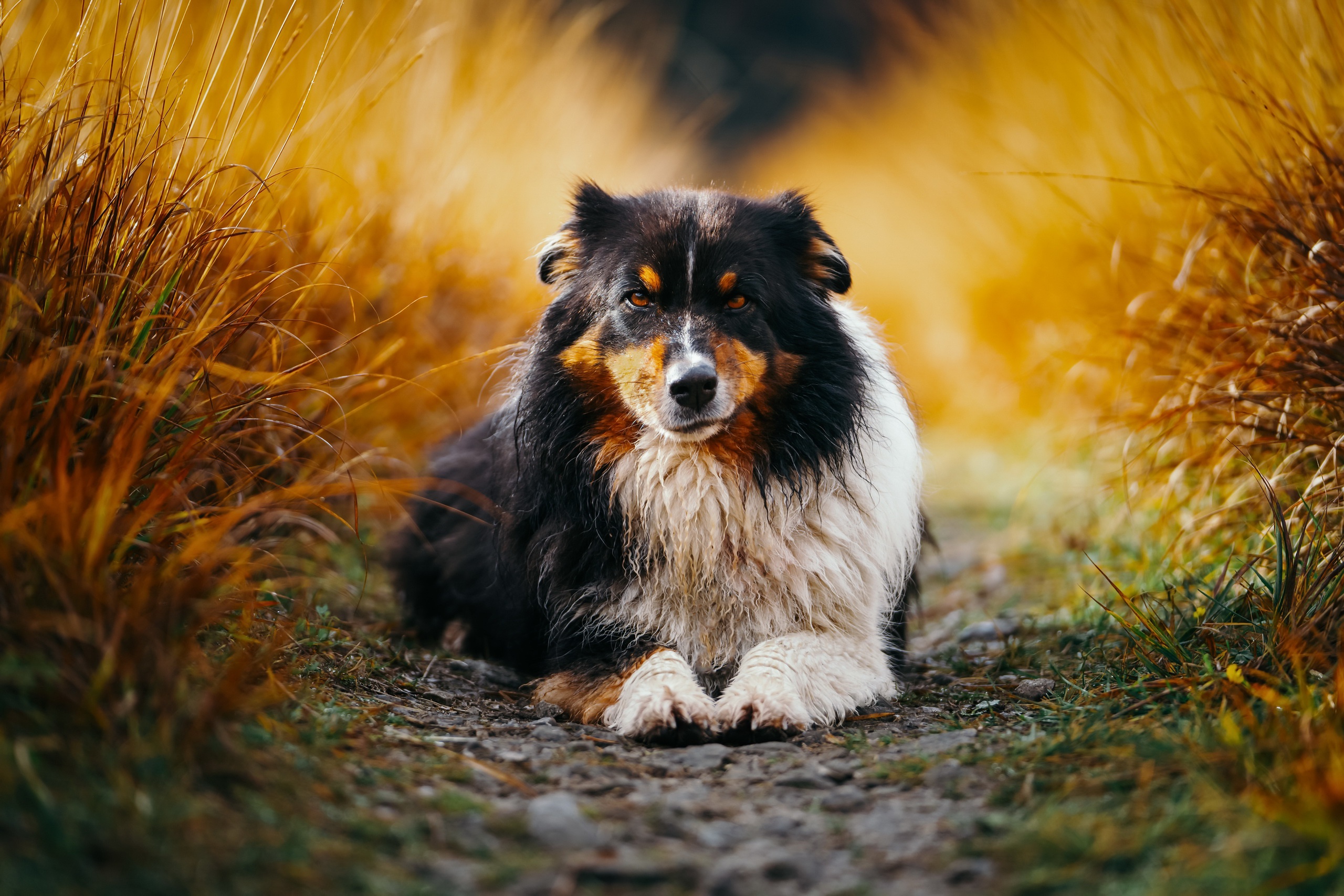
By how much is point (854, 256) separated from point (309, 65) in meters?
8.98

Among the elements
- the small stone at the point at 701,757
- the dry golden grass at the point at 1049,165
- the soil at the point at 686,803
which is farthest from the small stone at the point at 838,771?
the dry golden grass at the point at 1049,165

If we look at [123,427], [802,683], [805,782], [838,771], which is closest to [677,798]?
[805,782]

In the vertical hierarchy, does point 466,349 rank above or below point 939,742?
above

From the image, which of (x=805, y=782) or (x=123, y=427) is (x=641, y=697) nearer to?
(x=805, y=782)

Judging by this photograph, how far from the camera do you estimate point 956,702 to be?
3123 millimetres

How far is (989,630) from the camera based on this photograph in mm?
3965

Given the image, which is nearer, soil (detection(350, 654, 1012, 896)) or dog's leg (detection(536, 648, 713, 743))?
soil (detection(350, 654, 1012, 896))

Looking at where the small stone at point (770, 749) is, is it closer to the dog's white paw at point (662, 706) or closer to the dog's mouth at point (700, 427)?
the dog's white paw at point (662, 706)

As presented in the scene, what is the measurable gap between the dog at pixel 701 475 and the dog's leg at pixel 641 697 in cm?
1

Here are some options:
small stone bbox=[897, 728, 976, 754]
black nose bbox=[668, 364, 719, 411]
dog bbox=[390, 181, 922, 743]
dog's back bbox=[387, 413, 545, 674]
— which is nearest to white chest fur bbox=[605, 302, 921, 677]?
dog bbox=[390, 181, 922, 743]

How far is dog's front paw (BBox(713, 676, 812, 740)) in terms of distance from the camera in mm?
2738

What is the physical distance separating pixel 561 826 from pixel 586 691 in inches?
41.8

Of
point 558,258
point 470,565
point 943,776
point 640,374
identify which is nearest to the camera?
point 943,776

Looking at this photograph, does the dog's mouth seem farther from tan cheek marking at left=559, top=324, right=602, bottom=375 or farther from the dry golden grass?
the dry golden grass
